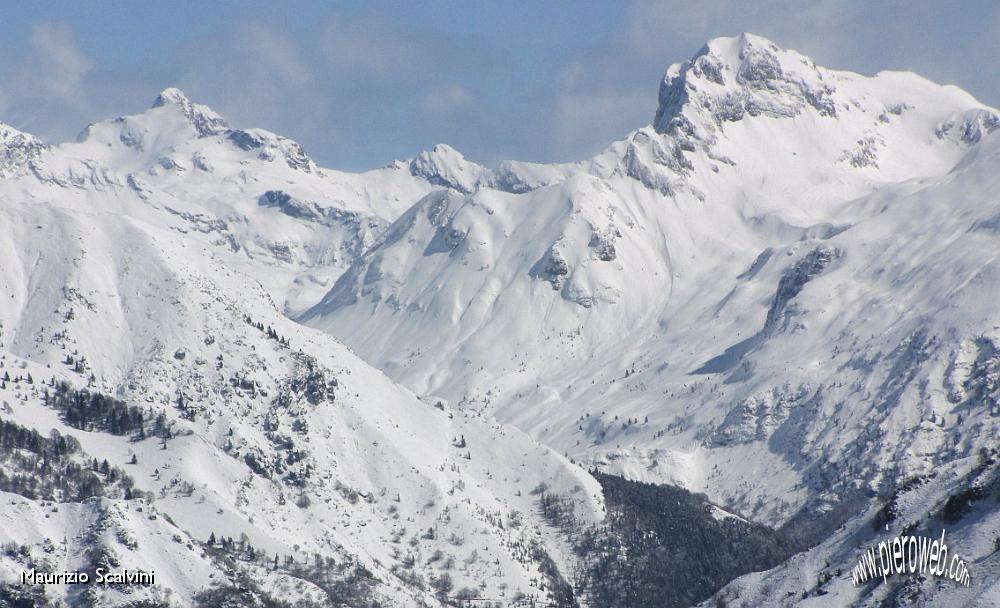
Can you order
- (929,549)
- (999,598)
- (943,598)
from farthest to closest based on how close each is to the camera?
1. (929,549)
2. (943,598)
3. (999,598)

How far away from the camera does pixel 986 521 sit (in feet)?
654

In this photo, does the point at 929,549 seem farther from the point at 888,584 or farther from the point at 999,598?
the point at 999,598

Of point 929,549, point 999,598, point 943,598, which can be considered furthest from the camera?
point 929,549

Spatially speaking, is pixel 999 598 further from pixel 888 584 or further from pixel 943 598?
pixel 888 584

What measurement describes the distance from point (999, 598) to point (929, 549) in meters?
27.5

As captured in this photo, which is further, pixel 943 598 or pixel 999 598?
pixel 943 598

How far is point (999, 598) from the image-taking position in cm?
17112

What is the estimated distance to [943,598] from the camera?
600 ft

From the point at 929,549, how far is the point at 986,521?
10507mm

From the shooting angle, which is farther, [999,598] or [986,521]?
[986,521]

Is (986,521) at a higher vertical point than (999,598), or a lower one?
higher

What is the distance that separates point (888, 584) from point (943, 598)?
17205mm

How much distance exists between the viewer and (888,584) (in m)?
200

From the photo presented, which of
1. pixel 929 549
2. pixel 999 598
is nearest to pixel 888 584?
pixel 929 549
